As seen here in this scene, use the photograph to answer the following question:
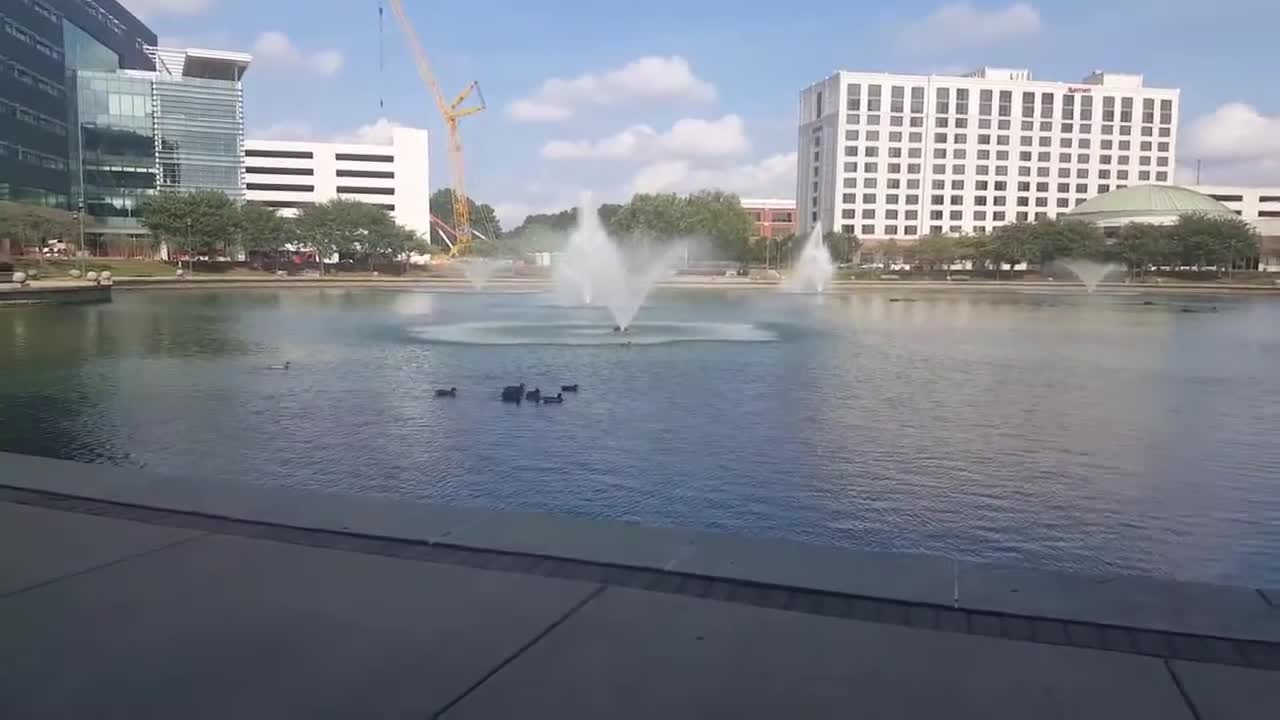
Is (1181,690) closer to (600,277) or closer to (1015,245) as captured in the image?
(600,277)

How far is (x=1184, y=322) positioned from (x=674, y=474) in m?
36.3

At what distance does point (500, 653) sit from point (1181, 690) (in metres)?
3.03

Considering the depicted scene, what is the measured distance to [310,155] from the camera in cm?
12725

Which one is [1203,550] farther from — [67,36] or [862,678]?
[67,36]

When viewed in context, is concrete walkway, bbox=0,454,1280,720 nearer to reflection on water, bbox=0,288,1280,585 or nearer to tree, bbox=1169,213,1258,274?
reflection on water, bbox=0,288,1280,585

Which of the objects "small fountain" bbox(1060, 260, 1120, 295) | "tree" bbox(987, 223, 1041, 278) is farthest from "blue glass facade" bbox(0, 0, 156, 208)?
"small fountain" bbox(1060, 260, 1120, 295)

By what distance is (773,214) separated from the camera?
177 meters

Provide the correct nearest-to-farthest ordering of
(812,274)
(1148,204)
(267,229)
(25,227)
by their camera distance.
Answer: (25,227), (812,274), (267,229), (1148,204)

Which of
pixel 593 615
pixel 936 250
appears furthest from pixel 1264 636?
pixel 936 250

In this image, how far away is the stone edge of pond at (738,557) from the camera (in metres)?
5.12

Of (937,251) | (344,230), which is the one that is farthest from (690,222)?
(344,230)

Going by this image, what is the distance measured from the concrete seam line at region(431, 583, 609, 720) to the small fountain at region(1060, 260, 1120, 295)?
10132cm

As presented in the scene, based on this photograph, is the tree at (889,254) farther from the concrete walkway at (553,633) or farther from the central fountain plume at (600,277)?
the concrete walkway at (553,633)

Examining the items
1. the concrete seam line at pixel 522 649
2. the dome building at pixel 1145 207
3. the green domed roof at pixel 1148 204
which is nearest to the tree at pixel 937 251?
the dome building at pixel 1145 207
